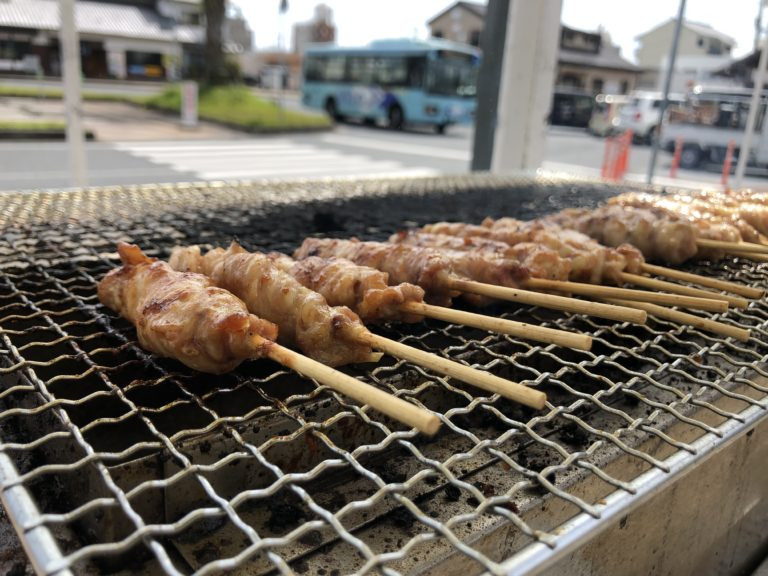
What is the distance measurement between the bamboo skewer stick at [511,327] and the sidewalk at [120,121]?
21364 mm

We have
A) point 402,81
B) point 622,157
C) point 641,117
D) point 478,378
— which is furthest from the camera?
point 641,117

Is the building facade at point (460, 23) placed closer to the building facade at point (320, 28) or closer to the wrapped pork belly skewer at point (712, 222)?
the building facade at point (320, 28)

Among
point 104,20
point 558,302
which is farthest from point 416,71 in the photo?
point 558,302

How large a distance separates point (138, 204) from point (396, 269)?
2.94 m

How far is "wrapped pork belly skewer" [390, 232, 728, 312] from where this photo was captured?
2646 mm

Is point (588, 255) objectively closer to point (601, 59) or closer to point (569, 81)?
point (569, 81)

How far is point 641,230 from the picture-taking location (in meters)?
4.17

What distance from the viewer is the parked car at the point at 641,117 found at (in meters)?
33.1

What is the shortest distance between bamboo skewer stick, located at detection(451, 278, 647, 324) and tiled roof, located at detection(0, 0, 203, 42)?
41.9m

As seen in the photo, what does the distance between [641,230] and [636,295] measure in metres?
1.75

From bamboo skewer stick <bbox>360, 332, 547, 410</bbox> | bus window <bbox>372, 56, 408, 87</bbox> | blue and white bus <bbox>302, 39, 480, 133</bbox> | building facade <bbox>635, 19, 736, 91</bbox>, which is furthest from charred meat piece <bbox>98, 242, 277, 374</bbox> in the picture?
building facade <bbox>635, 19, 736, 91</bbox>

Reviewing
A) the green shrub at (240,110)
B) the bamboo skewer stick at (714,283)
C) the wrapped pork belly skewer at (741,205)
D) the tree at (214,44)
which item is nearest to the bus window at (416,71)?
the green shrub at (240,110)

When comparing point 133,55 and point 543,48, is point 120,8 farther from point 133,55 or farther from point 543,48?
point 543,48

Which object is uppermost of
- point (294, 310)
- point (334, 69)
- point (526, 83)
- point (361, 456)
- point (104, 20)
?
point (104, 20)
